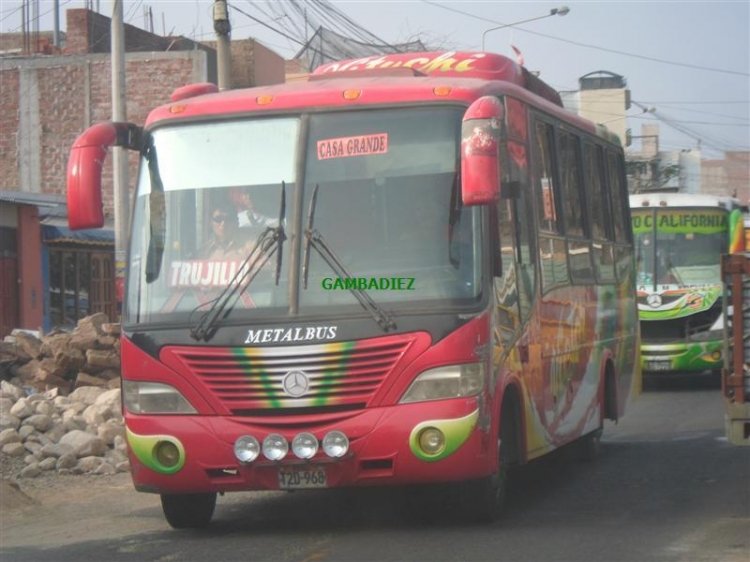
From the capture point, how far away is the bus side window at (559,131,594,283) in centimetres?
1073

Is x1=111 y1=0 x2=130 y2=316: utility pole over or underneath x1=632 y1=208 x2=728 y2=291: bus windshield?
over

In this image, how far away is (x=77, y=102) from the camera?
34.9 metres

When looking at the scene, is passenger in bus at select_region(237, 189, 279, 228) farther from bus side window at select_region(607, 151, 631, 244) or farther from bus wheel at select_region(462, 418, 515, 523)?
bus side window at select_region(607, 151, 631, 244)

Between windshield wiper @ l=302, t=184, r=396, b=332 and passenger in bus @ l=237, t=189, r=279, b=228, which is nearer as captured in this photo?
windshield wiper @ l=302, t=184, r=396, b=332

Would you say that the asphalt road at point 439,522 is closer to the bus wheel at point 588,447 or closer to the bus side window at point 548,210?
the bus wheel at point 588,447

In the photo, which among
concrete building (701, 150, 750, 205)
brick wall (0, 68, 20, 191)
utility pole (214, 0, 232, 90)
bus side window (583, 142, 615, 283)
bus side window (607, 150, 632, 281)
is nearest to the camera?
bus side window (583, 142, 615, 283)

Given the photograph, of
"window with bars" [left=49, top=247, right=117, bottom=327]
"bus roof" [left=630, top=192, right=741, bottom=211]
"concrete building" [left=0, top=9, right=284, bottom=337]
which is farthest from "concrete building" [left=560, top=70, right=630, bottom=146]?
"bus roof" [left=630, top=192, right=741, bottom=211]

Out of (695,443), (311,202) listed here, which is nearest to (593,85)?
(695,443)

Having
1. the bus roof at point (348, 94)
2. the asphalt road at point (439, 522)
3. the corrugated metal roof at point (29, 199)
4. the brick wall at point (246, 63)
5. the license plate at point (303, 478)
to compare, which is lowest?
the asphalt road at point (439, 522)

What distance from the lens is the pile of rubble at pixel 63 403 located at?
1251 centimetres

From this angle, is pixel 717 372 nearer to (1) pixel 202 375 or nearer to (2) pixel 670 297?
(2) pixel 670 297

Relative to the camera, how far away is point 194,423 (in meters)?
8.11

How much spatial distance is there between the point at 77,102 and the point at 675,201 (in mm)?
19692

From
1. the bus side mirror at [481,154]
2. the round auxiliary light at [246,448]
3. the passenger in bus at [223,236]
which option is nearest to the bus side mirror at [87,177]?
the passenger in bus at [223,236]
